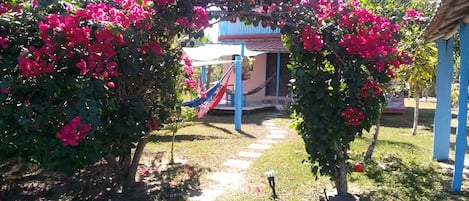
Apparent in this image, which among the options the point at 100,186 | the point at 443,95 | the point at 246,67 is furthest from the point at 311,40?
the point at 246,67

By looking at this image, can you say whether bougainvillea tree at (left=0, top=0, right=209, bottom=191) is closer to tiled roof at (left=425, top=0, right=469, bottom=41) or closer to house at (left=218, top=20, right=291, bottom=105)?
tiled roof at (left=425, top=0, right=469, bottom=41)

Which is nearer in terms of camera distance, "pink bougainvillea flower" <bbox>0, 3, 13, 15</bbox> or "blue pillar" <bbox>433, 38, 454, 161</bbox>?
"pink bougainvillea flower" <bbox>0, 3, 13, 15</bbox>

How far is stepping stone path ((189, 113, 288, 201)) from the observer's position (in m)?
4.15

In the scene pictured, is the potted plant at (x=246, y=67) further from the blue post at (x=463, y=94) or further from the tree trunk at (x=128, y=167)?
the blue post at (x=463, y=94)

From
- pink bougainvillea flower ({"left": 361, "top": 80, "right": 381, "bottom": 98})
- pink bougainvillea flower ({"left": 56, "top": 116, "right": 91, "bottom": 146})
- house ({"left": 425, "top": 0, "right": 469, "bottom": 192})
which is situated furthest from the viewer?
house ({"left": 425, "top": 0, "right": 469, "bottom": 192})

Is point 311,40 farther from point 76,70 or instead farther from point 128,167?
point 128,167

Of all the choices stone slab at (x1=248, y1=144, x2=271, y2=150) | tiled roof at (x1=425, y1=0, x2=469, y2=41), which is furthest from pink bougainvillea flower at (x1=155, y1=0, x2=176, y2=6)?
stone slab at (x1=248, y1=144, x2=271, y2=150)

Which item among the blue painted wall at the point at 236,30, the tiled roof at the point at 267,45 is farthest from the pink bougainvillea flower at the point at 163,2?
the blue painted wall at the point at 236,30

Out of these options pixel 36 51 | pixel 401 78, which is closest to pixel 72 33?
pixel 36 51

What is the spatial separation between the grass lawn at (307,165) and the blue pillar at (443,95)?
0.34m

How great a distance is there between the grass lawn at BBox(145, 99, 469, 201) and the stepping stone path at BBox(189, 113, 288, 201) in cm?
11

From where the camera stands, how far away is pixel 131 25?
318cm

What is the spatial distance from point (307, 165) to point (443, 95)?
7.61 ft

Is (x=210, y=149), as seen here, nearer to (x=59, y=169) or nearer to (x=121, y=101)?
(x=121, y=101)
